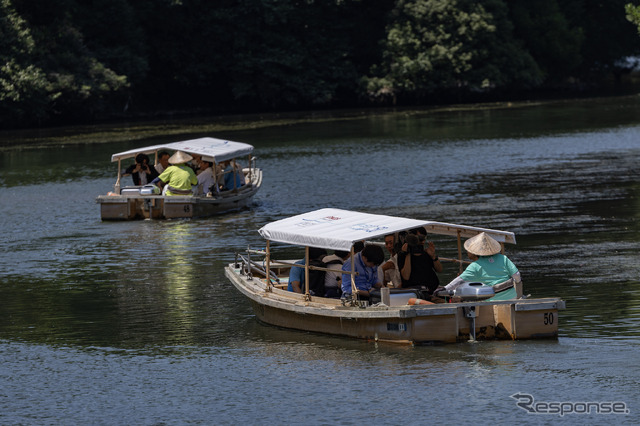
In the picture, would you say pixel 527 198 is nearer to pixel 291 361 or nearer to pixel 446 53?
pixel 291 361

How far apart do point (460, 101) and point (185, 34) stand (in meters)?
21.7

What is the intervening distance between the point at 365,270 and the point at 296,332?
1.64 m

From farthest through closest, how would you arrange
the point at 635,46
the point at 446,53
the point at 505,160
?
1. the point at 635,46
2. the point at 446,53
3. the point at 505,160

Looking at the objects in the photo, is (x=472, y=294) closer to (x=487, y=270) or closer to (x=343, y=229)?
(x=487, y=270)

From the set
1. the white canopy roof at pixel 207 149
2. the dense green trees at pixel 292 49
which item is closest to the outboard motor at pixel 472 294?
the white canopy roof at pixel 207 149

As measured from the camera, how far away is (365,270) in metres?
18.2

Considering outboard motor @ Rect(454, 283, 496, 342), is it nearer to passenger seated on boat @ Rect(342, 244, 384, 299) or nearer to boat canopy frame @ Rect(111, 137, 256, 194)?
passenger seated on boat @ Rect(342, 244, 384, 299)

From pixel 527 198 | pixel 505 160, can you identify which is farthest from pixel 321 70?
pixel 527 198

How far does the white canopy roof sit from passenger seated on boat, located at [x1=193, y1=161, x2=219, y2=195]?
0.55 metres

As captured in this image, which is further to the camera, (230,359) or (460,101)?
(460,101)

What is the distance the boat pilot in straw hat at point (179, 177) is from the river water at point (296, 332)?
1082 millimetres

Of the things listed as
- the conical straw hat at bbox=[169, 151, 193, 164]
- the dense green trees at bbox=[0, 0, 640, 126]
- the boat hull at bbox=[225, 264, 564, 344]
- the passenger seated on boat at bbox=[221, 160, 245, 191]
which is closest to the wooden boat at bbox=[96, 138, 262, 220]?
the conical straw hat at bbox=[169, 151, 193, 164]

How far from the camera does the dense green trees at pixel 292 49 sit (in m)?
75.5

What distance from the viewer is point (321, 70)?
84.6m
